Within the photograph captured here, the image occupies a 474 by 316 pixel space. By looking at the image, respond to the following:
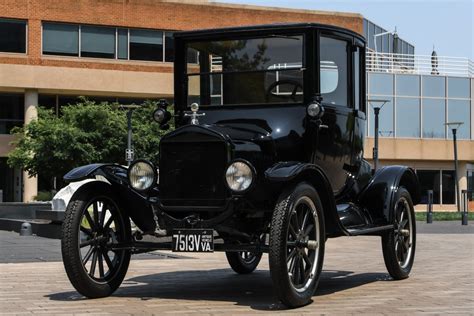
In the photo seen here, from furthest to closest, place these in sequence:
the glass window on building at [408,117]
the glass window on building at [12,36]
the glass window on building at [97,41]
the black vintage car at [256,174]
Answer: the glass window on building at [408,117]
the glass window on building at [97,41]
the glass window on building at [12,36]
the black vintage car at [256,174]

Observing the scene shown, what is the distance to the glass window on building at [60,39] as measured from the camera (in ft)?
141

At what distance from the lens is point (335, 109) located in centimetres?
839

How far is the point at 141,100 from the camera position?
1809 inches

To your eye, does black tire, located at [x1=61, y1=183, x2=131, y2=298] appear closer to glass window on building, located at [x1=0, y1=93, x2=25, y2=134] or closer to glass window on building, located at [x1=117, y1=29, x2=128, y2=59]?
glass window on building, located at [x1=0, y1=93, x2=25, y2=134]

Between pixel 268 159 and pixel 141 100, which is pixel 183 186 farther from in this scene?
pixel 141 100

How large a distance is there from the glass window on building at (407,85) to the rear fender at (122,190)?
43.5 metres

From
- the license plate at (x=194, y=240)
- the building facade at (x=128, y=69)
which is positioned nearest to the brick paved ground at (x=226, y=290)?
the license plate at (x=194, y=240)

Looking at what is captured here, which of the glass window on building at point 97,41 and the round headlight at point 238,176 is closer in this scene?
the round headlight at point 238,176

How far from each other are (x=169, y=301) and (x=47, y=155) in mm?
29719

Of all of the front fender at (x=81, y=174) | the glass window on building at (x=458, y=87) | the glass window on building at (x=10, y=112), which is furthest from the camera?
the glass window on building at (x=458, y=87)

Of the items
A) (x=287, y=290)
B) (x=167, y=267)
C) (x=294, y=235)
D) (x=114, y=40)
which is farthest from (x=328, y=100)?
(x=114, y=40)

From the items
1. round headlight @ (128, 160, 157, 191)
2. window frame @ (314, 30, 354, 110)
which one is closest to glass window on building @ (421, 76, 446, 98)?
window frame @ (314, 30, 354, 110)

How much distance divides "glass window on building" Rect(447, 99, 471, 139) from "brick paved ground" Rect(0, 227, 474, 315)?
3987cm

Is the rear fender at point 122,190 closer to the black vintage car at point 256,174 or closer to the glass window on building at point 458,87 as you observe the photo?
the black vintage car at point 256,174
